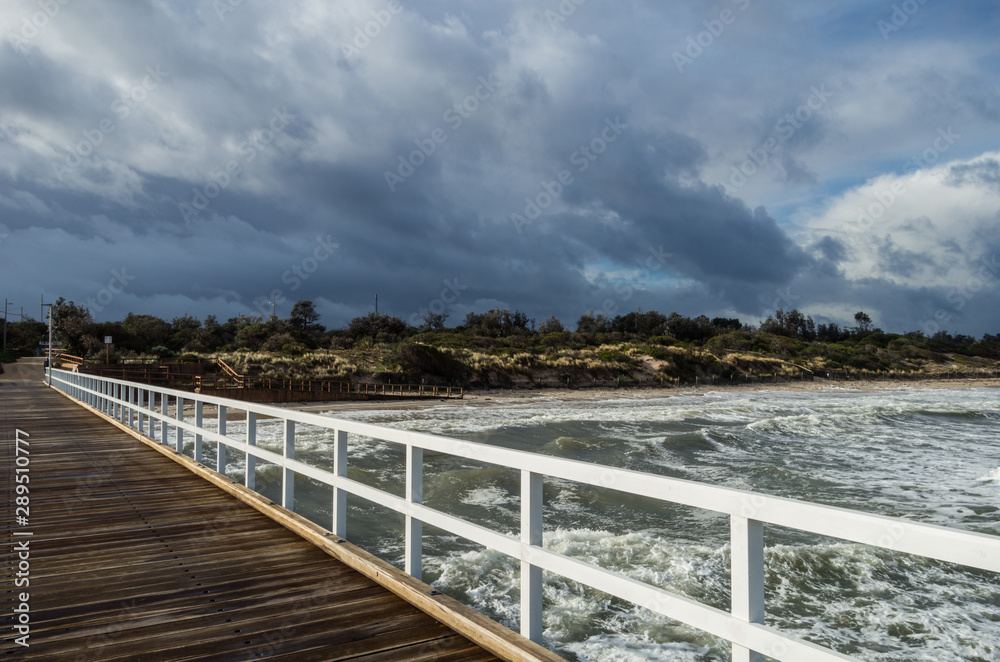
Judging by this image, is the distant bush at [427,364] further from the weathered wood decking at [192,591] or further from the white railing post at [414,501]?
the white railing post at [414,501]

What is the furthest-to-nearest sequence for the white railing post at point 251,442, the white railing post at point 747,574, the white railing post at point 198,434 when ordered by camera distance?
the white railing post at point 198,434 < the white railing post at point 251,442 < the white railing post at point 747,574

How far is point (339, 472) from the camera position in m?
4.21

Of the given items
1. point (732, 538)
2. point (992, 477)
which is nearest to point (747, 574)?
point (732, 538)

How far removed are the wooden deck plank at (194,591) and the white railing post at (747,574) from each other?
124 centimetres

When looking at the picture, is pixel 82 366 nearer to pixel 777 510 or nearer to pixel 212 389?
pixel 212 389

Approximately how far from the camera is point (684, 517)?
28.3 feet

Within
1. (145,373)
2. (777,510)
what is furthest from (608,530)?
(145,373)

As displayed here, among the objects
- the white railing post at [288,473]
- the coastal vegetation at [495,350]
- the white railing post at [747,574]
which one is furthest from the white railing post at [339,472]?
the coastal vegetation at [495,350]

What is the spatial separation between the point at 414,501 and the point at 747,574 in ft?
6.67

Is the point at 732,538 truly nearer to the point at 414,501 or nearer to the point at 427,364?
the point at 414,501

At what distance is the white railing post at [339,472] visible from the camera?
4211 mm

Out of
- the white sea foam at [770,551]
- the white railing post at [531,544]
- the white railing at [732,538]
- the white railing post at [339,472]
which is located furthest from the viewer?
the white sea foam at [770,551]

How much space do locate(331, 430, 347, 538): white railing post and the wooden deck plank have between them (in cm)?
21

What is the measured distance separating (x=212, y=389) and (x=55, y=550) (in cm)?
2546
